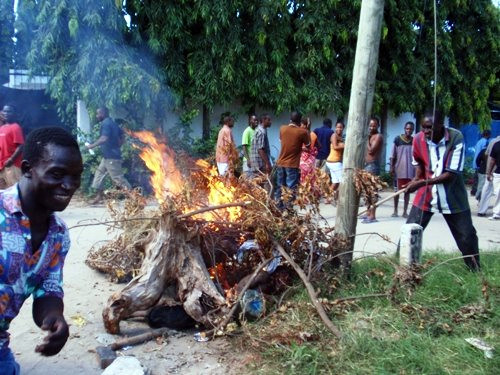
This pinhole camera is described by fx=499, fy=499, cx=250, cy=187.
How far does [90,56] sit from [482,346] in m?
9.96

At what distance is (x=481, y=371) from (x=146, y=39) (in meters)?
10.6

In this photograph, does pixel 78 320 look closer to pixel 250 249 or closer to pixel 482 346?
pixel 250 249

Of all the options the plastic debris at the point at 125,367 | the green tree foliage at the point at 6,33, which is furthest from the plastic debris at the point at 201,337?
the green tree foliage at the point at 6,33

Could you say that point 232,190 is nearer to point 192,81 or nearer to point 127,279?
point 127,279

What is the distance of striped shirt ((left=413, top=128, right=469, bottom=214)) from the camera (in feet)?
16.7

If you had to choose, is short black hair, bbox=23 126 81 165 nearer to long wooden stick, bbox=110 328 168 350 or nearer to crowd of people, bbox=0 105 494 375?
crowd of people, bbox=0 105 494 375

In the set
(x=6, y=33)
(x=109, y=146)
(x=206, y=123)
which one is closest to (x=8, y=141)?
(x=109, y=146)

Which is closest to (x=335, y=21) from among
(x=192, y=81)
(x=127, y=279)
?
(x=192, y=81)

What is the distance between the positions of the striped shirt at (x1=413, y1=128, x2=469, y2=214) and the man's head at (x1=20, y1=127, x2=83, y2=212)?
13.3 feet

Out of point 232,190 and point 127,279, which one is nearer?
point 232,190

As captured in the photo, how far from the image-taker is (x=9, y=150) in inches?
297

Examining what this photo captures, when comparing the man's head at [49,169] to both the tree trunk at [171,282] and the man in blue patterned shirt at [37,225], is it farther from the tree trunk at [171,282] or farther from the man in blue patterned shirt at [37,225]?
the tree trunk at [171,282]

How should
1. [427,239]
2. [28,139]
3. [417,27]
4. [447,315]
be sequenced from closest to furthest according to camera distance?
[28,139] < [447,315] < [427,239] < [417,27]

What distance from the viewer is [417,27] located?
1491 centimetres
